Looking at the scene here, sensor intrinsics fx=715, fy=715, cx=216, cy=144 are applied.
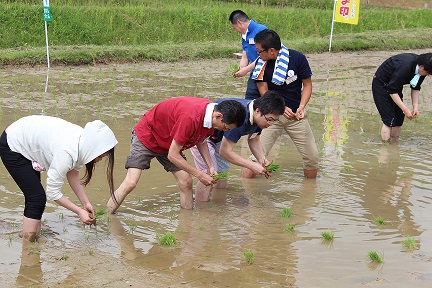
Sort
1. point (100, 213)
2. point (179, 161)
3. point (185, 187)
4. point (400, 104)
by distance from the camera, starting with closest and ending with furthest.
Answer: point (179, 161) → point (100, 213) → point (185, 187) → point (400, 104)

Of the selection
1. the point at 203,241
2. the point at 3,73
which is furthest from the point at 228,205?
the point at 3,73

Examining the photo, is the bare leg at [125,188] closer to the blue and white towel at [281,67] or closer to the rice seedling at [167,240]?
the rice seedling at [167,240]

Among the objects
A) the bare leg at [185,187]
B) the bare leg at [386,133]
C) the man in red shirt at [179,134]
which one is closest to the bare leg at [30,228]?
the man in red shirt at [179,134]

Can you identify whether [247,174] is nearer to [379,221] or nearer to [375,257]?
[379,221]

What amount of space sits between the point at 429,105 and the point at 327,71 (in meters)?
3.49

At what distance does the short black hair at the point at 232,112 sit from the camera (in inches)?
217

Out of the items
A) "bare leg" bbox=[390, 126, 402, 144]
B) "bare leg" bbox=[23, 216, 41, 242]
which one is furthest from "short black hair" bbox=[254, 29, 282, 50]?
"bare leg" bbox=[390, 126, 402, 144]

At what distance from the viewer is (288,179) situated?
7.55 meters

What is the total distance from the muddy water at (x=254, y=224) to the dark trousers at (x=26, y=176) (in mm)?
315

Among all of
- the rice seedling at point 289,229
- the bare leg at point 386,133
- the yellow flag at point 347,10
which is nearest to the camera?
the rice seedling at point 289,229

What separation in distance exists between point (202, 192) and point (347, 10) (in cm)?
1321

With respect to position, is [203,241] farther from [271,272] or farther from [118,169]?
[118,169]

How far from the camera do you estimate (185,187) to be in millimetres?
6227

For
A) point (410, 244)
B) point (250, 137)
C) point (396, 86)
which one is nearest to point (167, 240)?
point (250, 137)
